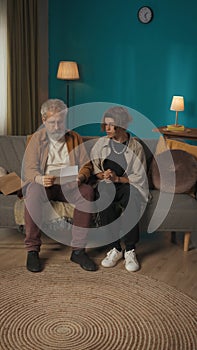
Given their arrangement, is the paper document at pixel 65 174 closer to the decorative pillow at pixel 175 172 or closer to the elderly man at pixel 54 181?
the elderly man at pixel 54 181

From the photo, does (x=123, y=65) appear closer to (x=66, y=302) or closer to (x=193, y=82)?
(x=193, y=82)

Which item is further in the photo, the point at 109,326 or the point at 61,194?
the point at 61,194

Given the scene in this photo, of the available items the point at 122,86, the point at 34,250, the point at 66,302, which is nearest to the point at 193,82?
the point at 122,86

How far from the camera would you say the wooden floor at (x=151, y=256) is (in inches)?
119

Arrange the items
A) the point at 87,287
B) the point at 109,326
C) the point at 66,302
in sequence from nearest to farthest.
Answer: the point at 109,326 → the point at 66,302 → the point at 87,287

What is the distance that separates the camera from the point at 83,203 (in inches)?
124

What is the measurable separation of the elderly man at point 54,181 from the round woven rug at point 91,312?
144 mm

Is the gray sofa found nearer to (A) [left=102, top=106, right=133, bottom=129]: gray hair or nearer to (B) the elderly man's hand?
(B) the elderly man's hand

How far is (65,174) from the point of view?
3.23 meters

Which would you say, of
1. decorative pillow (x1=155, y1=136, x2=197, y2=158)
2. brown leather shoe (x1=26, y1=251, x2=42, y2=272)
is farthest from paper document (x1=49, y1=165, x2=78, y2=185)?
decorative pillow (x1=155, y1=136, x2=197, y2=158)

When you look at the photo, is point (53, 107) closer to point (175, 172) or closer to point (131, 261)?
point (175, 172)

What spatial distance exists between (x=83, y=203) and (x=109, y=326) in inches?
35.3

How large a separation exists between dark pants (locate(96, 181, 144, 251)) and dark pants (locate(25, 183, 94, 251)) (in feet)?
0.31

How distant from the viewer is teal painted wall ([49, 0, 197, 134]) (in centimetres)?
537
